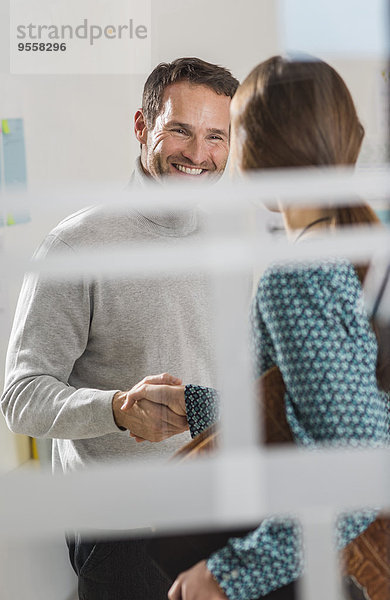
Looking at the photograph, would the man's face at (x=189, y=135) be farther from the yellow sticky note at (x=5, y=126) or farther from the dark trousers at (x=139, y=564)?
the dark trousers at (x=139, y=564)

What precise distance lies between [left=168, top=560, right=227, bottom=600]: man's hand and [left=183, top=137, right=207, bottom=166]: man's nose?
44cm

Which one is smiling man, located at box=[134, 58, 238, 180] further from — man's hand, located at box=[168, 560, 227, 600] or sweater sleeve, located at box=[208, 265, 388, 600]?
man's hand, located at box=[168, 560, 227, 600]

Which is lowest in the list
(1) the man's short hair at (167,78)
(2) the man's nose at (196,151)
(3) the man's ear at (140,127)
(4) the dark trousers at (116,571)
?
(4) the dark trousers at (116,571)

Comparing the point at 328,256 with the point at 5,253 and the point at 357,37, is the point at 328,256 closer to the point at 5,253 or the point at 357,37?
the point at 357,37

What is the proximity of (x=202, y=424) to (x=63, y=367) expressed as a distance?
168mm

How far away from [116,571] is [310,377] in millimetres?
319

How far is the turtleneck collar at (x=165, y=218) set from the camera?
30.9 inches

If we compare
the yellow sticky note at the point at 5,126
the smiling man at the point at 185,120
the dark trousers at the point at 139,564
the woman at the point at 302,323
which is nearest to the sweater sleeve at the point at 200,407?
the woman at the point at 302,323

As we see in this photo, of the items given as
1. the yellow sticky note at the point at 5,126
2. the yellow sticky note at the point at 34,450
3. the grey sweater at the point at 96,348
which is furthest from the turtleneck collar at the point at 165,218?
the yellow sticky note at the point at 34,450

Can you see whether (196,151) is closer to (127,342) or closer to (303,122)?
(303,122)

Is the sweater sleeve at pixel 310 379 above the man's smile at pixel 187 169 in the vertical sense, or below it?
below

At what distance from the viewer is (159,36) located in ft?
2.69

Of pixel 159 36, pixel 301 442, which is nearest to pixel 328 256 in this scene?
pixel 301 442

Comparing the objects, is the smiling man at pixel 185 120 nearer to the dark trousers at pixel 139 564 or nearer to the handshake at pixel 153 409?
the handshake at pixel 153 409
